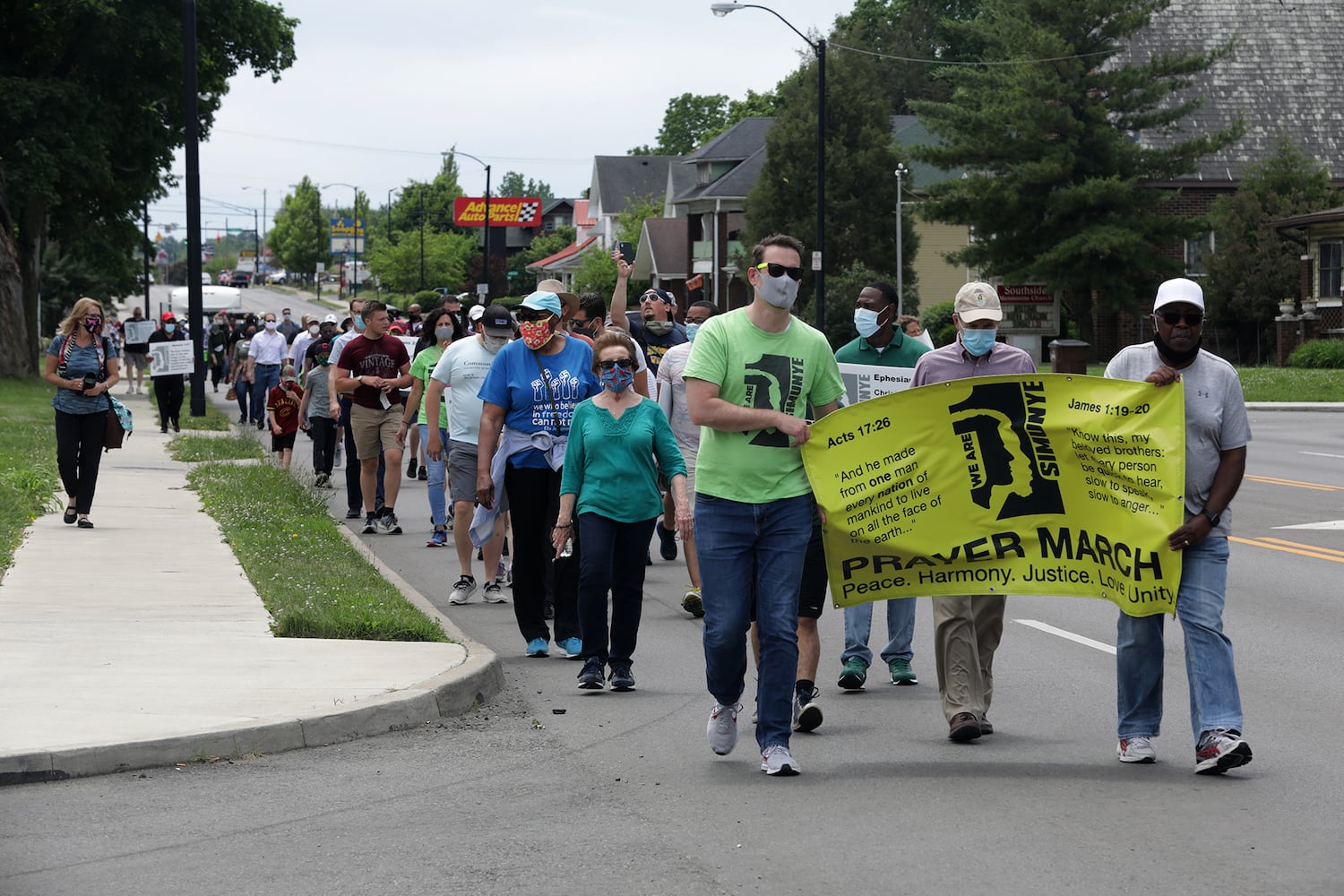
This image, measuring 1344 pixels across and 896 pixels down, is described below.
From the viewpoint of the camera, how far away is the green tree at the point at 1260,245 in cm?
5106

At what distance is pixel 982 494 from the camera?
7566 millimetres

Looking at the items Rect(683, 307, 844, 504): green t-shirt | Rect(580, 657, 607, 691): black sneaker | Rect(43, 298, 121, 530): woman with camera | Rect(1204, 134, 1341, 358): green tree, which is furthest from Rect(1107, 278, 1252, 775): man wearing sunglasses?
Rect(1204, 134, 1341, 358): green tree

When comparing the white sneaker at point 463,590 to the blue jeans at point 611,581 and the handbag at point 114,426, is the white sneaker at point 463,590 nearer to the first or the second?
the blue jeans at point 611,581

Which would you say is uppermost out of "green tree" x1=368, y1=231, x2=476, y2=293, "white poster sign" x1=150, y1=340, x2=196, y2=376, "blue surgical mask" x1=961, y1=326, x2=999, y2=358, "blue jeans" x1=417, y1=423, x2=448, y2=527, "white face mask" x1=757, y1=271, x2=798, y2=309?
"green tree" x1=368, y1=231, x2=476, y2=293

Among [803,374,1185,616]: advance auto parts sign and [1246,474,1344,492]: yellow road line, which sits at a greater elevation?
[803,374,1185,616]: advance auto parts sign

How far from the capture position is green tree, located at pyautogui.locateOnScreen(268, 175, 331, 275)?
172875 millimetres

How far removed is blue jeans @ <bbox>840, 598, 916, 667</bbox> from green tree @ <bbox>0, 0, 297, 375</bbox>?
36464 mm

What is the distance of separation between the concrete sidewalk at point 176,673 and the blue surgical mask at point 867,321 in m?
2.59

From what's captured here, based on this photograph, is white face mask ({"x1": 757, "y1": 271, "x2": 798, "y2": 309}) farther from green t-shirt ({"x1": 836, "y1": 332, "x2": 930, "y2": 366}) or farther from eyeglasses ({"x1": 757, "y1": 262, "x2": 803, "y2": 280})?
green t-shirt ({"x1": 836, "y1": 332, "x2": 930, "y2": 366})

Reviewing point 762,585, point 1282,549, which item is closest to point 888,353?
point 762,585

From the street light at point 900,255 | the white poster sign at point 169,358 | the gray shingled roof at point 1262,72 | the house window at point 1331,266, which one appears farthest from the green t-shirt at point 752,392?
the gray shingled roof at point 1262,72

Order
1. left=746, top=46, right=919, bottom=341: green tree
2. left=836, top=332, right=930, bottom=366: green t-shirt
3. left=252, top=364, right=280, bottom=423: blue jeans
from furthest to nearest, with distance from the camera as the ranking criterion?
left=746, top=46, right=919, bottom=341: green tree, left=252, top=364, right=280, bottom=423: blue jeans, left=836, top=332, right=930, bottom=366: green t-shirt

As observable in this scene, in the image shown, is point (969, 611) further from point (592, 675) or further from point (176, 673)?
point (176, 673)

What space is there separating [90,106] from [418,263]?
75.9 meters
